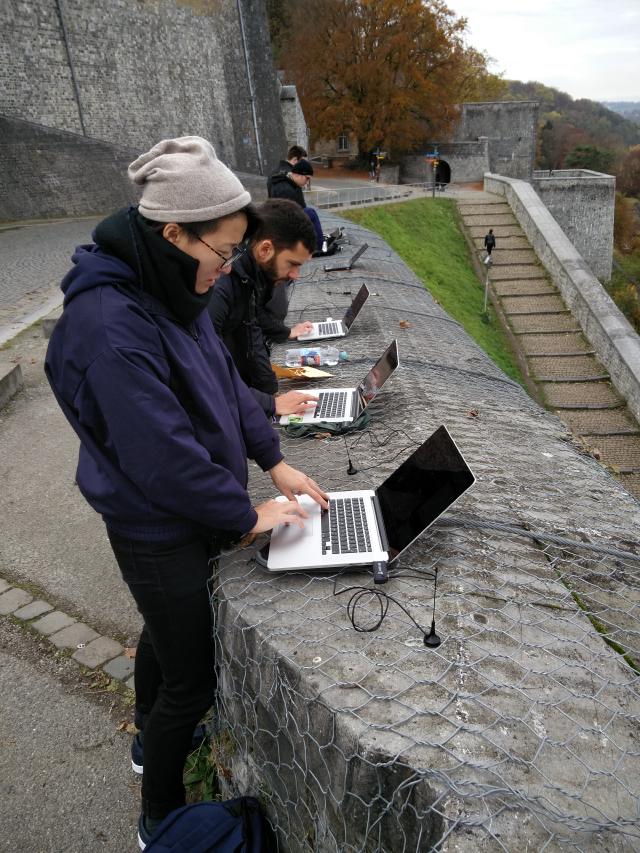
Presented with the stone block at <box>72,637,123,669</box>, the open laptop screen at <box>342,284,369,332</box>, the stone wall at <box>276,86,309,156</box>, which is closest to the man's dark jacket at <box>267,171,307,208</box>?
the open laptop screen at <box>342,284,369,332</box>

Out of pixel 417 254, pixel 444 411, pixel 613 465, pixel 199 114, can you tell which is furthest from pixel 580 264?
pixel 199 114

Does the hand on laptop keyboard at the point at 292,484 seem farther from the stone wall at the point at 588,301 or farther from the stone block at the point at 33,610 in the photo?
the stone wall at the point at 588,301

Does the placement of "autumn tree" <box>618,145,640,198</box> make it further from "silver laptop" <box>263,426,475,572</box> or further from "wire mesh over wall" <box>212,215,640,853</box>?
"silver laptop" <box>263,426,475,572</box>

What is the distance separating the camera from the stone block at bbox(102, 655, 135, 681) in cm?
316

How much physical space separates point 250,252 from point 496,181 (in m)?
24.2

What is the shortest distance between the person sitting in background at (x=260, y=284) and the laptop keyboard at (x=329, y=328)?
7.12 ft

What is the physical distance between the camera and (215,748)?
2613 mm

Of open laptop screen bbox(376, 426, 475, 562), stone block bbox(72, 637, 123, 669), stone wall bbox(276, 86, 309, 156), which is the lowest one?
stone block bbox(72, 637, 123, 669)

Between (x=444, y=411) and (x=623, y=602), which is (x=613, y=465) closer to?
(x=444, y=411)

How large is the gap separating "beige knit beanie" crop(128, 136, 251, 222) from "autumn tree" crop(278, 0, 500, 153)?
34.3 metres

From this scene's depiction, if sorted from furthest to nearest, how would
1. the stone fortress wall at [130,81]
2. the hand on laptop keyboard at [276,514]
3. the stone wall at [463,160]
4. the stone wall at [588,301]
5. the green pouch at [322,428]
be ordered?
the stone wall at [463,160]
the stone fortress wall at [130,81]
the stone wall at [588,301]
the green pouch at [322,428]
the hand on laptop keyboard at [276,514]

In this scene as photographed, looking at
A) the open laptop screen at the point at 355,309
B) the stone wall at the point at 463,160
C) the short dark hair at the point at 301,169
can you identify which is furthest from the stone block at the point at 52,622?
the stone wall at the point at 463,160

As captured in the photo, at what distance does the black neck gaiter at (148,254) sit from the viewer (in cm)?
176

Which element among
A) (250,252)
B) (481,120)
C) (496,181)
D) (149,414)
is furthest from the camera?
(481,120)
